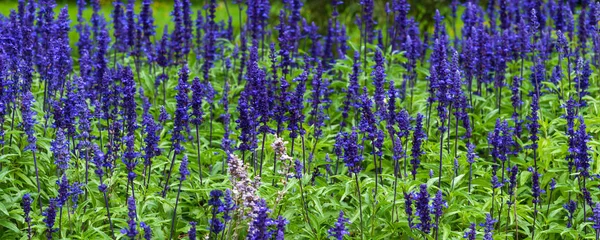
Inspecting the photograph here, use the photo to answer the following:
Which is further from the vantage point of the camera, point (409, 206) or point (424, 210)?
point (409, 206)

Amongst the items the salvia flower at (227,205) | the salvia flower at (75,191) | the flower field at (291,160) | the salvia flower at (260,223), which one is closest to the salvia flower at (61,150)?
the flower field at (291,160)

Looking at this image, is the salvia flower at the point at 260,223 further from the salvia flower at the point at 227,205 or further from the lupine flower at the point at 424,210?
the lupine flower at the point at 424,210

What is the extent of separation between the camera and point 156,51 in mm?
10523

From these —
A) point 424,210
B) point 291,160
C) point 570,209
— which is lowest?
point 570,209

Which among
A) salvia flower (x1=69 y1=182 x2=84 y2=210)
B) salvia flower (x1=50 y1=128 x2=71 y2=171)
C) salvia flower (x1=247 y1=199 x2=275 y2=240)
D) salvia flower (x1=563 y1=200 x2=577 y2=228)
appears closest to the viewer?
salvia flower (x1=247 y1=199 x2=275 y2=240)

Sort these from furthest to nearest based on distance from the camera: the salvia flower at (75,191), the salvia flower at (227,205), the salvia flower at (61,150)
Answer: the salvia flower at (75,191) → the salvia flower at (61,150) → the salvia flower at (227,205)

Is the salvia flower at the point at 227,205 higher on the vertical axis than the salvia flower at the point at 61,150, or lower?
lower

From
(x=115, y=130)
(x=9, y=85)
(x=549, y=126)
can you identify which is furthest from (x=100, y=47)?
(x=549, y=126)

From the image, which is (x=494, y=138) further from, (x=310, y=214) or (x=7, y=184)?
(x=7, y=184)

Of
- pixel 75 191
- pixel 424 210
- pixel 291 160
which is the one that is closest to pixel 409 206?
pixel 424 210

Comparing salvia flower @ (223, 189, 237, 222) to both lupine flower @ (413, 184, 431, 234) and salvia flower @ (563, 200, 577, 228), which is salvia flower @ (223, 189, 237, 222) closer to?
lupine flower @ (413, 184, 431, 234)

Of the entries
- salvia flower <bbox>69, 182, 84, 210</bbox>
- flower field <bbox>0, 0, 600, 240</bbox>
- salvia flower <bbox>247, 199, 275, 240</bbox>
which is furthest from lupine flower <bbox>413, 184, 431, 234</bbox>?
salvia flower <bbox>69, 182, 84, 210</bbox>

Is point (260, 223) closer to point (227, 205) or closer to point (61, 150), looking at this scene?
point (227, 205)

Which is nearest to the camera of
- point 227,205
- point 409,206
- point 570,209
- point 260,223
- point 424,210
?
point 260,223
